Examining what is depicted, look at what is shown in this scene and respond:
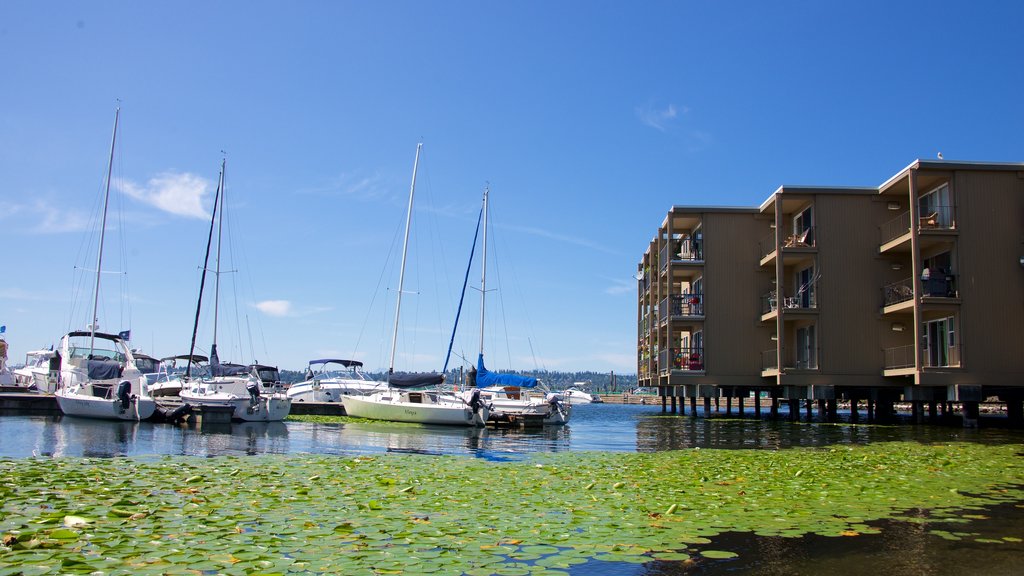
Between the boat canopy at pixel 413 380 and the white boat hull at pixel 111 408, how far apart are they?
37.1 feet

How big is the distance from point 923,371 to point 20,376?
6219cm

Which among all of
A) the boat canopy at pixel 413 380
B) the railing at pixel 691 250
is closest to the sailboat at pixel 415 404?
the boat canopy at pixel 413 380

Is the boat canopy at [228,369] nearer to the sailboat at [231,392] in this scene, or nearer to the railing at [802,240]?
the sailboat at [231,392]

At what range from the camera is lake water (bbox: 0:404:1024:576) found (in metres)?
7.89

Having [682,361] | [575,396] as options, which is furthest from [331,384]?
[575,396]

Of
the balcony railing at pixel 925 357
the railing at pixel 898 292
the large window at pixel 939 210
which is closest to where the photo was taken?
the balcony railing at pixel 925 357

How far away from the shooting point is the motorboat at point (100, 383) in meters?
34.3

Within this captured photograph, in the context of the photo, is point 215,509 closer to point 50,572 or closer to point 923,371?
point 50,572

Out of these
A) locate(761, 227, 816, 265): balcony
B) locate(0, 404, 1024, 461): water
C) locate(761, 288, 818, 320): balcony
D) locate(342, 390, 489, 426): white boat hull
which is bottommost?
locate(0, 404, 1024, 461): water

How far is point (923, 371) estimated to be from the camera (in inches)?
1223

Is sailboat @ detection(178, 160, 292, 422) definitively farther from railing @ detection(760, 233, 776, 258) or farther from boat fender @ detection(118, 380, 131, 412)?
railing @ detection(760, 233, 776, 258)

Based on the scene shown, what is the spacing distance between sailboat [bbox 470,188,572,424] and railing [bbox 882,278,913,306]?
1607 cm

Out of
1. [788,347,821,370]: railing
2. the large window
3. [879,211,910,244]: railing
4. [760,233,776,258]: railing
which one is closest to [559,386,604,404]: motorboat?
[788,347,821,370]: railing

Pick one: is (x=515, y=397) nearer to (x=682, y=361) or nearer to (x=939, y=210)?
(x=682, y=361)
